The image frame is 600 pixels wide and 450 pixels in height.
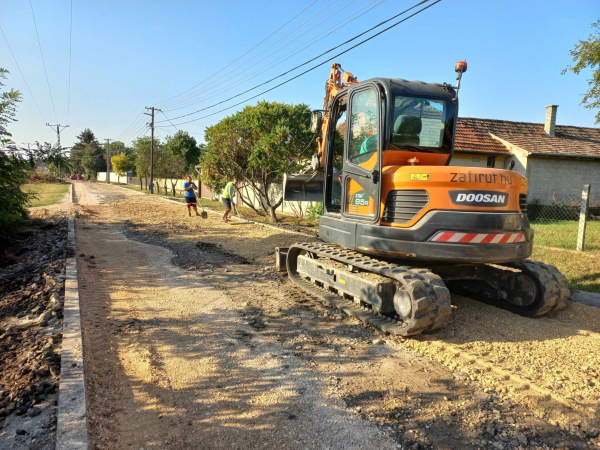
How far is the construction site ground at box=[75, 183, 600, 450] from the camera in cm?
302

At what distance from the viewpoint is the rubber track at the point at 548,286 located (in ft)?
17.0

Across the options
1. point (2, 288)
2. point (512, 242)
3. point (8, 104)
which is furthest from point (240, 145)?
point (512, 242)

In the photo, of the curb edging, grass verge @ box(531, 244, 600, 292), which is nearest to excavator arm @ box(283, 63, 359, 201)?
the curb edging

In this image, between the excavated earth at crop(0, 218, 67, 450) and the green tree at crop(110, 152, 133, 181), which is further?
the green tree at crop(110, 152, 133, 181)

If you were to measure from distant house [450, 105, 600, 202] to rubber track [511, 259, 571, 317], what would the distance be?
47.0 ft

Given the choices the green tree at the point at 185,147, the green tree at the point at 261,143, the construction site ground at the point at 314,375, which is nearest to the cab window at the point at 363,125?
the construction site ground at the point at 314,375

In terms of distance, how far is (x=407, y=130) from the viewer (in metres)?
5.20

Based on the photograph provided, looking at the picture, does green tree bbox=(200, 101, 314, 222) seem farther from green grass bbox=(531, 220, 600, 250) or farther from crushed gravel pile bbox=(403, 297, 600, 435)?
crushed gravel pile bbox=(403, 297, 600, 435)

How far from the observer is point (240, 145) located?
1727cm

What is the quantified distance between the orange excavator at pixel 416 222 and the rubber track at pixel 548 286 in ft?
0.05

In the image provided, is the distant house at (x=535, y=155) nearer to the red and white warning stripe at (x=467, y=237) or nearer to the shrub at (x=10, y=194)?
the red and white warning stripe at (x=467, y=237)

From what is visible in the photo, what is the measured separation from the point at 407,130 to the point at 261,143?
10.1m

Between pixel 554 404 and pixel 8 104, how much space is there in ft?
36.0

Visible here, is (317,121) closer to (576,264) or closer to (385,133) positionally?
(385,133)
